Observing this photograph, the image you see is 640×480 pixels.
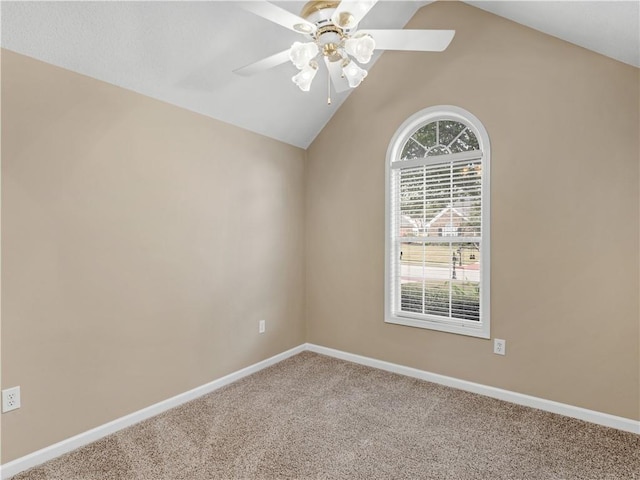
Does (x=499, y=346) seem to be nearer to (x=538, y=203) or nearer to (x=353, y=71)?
(x=538, y=203)

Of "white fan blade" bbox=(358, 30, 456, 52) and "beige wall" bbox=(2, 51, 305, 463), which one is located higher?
"white fan blade" bbox=(358, 30, 456, 52)

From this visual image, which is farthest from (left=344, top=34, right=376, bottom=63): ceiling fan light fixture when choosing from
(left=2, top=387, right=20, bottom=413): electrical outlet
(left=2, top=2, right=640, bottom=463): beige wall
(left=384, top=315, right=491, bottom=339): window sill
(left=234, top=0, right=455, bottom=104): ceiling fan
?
(left=2, top=387, right=20, bottom=413): electrical outlet

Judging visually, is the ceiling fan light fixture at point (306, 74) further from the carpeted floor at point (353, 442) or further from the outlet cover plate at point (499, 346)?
the outlet cover plate at point (499, 346)

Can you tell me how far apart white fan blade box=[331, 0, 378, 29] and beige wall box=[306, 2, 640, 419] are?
1.75 meters

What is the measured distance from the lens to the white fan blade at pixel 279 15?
1499 mm

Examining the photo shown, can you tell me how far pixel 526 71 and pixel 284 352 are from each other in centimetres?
319

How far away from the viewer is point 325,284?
148 inches

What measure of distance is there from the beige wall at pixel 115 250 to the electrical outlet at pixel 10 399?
0.04 meters

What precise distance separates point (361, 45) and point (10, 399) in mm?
2495

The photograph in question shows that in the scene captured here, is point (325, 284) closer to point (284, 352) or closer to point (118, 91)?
point (284, 352)

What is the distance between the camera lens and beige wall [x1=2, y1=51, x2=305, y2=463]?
190 cm

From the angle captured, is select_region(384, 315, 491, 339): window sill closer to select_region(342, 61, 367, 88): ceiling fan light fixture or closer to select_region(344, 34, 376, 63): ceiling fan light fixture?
select_region(342, 61, 367, 88): ceiling fan light fixture

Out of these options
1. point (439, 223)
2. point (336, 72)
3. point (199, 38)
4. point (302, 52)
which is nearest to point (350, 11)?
point (302, 52)

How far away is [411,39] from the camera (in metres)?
1.74
